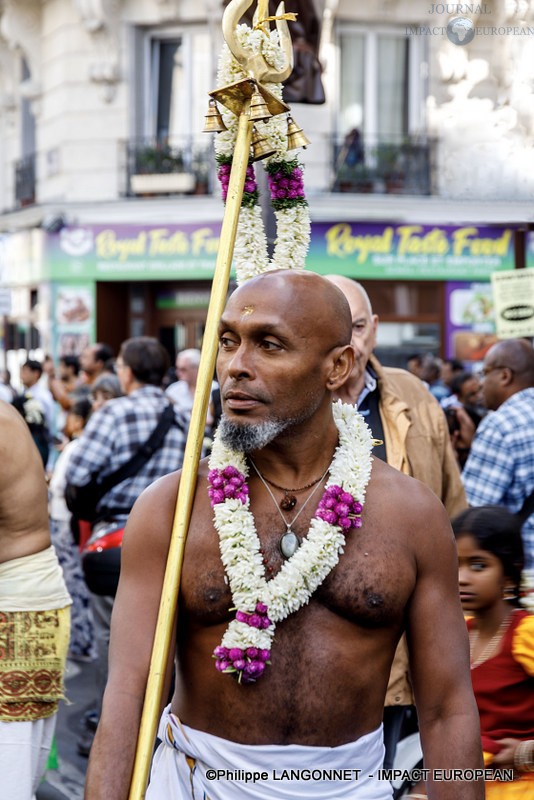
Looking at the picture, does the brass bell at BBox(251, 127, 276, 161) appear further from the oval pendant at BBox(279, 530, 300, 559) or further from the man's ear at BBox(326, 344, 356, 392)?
the oval pendant at BBox(279, 530, 300, 559)

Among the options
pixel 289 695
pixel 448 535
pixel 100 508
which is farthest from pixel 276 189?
pixel 100 508

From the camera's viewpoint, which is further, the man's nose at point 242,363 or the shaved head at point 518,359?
the shaved head at point 518,359

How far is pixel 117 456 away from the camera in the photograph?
6.32 metres

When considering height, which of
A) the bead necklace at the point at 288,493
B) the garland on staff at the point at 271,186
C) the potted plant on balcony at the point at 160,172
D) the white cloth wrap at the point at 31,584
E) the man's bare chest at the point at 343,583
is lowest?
the white cloth wrap at the point at 31,584

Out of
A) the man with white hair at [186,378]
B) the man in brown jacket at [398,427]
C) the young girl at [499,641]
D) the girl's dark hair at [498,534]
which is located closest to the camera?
the young girl at [499,641]

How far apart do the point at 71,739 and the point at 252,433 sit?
4608mm

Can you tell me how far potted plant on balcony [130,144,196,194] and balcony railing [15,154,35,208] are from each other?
2.88 metres

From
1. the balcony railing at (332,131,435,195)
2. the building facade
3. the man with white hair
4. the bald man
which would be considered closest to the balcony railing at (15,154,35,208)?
the building facade

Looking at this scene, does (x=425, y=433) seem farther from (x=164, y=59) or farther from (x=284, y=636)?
(x=164, y=59)

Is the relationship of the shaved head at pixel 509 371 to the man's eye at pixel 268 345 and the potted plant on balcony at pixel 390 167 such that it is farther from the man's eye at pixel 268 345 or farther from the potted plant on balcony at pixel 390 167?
the potted plant on balcony at pixel 390 167

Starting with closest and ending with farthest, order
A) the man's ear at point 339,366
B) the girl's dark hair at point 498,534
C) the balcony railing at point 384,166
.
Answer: the man's ear at point 339,366 < the girl's dark hair at point 498,534 < the balcony railing at point 384,166

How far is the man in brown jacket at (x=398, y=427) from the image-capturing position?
424cm

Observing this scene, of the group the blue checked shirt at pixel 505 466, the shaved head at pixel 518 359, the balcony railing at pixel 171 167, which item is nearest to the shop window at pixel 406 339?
the balcony railing at pixel 171 167

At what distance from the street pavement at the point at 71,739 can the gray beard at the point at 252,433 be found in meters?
2.34
